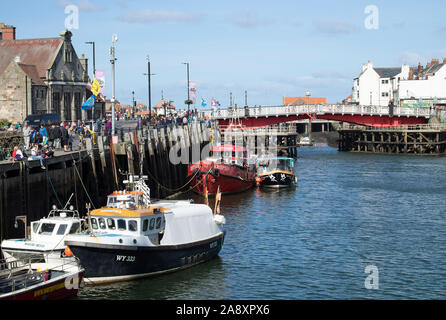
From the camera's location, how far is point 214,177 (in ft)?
183

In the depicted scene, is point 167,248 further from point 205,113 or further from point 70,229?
point 205,113

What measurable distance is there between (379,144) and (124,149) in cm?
6884

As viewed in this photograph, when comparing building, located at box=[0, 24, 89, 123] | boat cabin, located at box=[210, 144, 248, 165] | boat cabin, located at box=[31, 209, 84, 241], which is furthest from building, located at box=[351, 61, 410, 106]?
boat cabin, located at box=[31, 209, 84, 241]

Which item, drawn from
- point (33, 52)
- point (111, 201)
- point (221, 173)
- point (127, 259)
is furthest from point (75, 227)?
point (33, 52)

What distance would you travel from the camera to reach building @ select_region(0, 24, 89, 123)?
72000 millimetres

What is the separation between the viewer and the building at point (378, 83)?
141 metres

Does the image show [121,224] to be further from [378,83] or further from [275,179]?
[378,83]

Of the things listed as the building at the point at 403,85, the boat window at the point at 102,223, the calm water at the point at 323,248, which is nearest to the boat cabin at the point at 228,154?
the calm water at the point at 323,248

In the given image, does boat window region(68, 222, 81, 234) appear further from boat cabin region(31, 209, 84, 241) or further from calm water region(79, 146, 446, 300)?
calm water region(79, 146, 446, 300)

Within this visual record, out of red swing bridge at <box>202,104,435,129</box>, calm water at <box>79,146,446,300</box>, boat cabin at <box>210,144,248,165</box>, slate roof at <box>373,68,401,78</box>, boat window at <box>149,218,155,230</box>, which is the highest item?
slate roof at <box>373,68,401,78</box>

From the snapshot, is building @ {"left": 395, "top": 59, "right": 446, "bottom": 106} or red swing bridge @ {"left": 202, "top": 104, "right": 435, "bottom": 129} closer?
red swing bridge @ {"left": 202, "top": 104, "right": 435, "bottom": 129}

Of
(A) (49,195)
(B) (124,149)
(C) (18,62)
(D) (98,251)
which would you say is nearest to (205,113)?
(C) (18,62)

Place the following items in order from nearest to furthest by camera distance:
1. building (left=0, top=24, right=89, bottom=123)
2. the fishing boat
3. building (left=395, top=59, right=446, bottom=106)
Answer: the fishing boat
building (left=0, top=24, right=89, bottom=123)
building (left=395, top=59, right=446, bottom=106)

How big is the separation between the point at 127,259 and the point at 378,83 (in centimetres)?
12344
